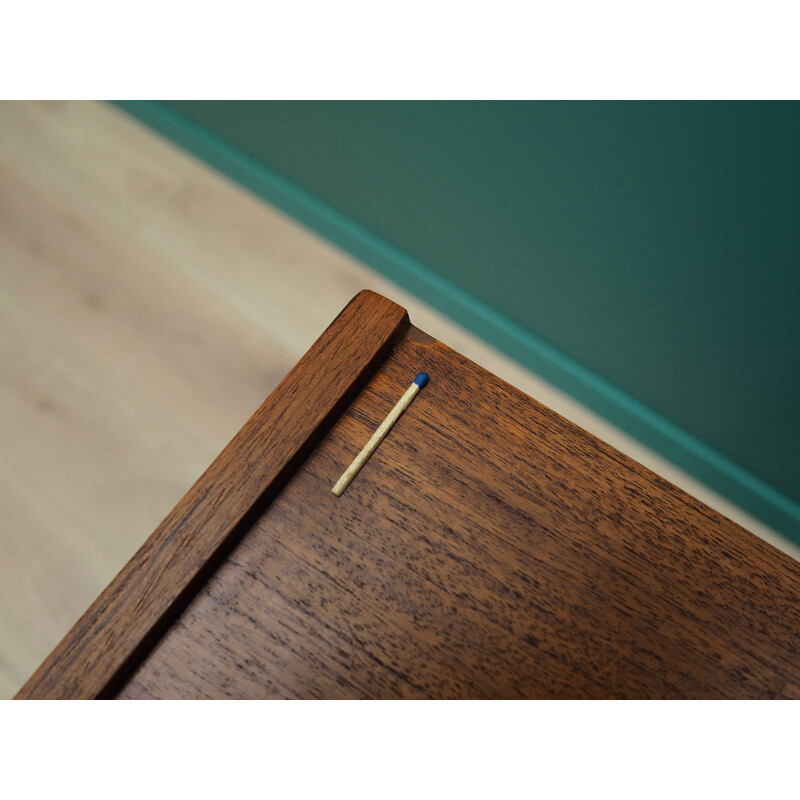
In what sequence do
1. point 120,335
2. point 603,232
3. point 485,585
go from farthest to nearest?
point 120,335, point 603,232, point 485,585

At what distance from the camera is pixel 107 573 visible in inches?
44.8

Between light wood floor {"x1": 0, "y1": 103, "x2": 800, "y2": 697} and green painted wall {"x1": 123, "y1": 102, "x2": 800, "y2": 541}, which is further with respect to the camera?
light wood floor {"x1": 0, "y1": 103, "x2": 800, "y2": 697}

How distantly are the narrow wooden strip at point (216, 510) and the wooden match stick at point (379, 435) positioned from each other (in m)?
0.04

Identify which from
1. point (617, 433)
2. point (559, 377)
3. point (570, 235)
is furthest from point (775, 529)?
point (570, 235)

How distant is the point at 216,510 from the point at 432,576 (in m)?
0.17

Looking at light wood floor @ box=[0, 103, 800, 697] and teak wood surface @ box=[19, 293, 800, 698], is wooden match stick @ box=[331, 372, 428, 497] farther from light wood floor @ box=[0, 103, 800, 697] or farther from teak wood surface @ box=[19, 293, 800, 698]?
light wood floor @ box=[0, 103, 800, 697]

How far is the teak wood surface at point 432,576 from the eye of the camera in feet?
1.85

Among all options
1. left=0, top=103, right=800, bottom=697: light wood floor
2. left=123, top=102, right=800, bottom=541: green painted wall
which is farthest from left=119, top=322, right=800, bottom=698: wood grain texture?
left=0, top=103, right=800, bottom=697: light wood floor

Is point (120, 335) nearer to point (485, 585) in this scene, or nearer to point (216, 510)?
point (216, 510)

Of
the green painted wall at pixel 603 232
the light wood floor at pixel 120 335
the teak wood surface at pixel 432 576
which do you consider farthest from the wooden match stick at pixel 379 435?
the light wood floor at pixel 120 335

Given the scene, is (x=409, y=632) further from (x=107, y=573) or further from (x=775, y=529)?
(x=775, y=529)

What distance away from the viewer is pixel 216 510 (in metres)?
0.59

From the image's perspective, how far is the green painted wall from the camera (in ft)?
2.77

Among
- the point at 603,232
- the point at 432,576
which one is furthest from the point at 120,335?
the point at 432,576
